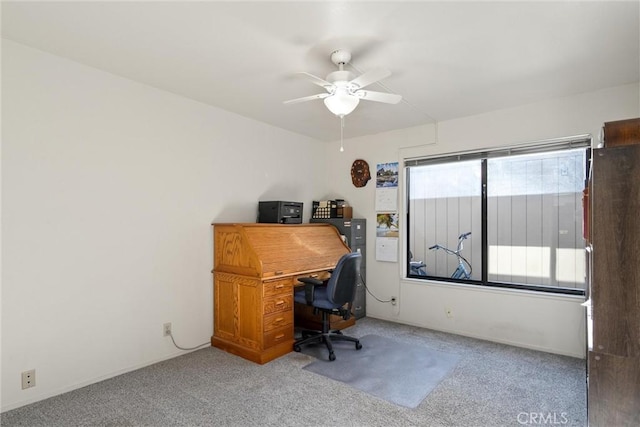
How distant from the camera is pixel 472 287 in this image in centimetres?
383

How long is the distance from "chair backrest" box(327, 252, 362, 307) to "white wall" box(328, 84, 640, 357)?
1.32 metres

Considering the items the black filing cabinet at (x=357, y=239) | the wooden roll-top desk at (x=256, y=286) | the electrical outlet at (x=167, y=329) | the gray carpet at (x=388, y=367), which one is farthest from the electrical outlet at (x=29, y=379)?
the black filing cabinet at (x=357, y=239)

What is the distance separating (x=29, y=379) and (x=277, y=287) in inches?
75.1

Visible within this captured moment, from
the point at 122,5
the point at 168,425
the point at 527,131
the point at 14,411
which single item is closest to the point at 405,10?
the point at 122,5

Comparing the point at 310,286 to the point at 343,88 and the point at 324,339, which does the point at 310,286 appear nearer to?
the point at 324,339

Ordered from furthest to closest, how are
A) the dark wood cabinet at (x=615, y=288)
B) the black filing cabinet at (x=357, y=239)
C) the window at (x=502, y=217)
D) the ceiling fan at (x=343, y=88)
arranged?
the black filing cabinet at (x=357, y=239)
the window at (x=502, y=217)
the ceiling fan at (x=343, y=88)
the dark wood cabinet at (x=615, y=288)

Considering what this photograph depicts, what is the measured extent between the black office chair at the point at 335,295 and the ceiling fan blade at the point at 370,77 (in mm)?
1530

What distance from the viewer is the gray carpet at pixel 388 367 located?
2.59 metres

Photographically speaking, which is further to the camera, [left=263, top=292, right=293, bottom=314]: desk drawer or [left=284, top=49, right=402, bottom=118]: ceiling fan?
[left=263, top=292, right=293, bottom=314]: desk drawer

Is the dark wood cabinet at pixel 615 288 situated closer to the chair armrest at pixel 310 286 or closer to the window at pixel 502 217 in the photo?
the window at pixel 502 217

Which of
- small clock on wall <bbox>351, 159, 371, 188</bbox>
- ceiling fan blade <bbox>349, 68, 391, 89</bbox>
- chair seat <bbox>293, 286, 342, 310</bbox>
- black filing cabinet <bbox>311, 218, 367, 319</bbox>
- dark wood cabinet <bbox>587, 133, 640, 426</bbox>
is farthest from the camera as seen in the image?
small clock on wall <bbox>351, 159, 371, 188</bbox>

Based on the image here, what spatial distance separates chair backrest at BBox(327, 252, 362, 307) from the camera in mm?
3152

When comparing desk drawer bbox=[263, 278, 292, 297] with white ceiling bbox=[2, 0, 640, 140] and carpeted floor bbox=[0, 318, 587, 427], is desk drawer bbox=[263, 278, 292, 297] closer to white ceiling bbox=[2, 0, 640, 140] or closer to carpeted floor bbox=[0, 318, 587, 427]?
carpeted floor bbox=[0, 318, 587, 427]

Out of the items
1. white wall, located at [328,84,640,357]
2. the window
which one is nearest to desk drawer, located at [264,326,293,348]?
white wall, located at [328,84,640,357]
